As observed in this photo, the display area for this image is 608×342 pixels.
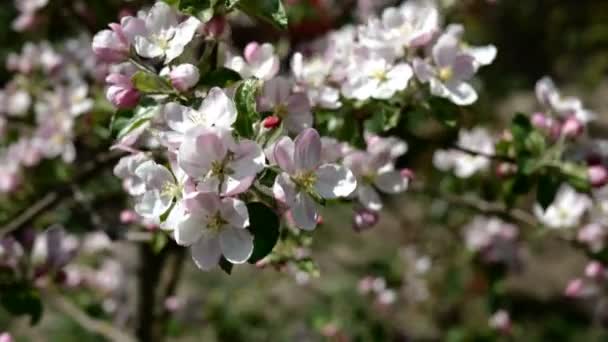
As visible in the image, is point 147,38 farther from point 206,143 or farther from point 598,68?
point 598,68

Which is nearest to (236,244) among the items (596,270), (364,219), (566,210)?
(364,219)

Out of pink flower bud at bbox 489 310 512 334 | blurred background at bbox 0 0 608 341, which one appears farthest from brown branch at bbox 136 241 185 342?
pink flower bud at bbox 489 310 512 334

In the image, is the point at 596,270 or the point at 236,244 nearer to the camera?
the point at 236,244

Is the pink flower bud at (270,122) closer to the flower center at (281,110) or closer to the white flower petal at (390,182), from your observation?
the flower center at (281,110)

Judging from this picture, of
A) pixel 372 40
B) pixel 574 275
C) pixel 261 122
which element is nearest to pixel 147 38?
pixel 261 122

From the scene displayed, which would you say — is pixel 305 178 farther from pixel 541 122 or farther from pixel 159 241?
pixel 541 122
